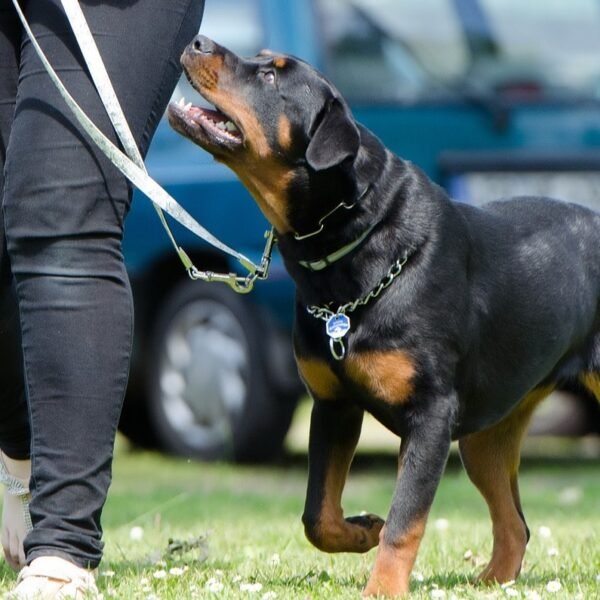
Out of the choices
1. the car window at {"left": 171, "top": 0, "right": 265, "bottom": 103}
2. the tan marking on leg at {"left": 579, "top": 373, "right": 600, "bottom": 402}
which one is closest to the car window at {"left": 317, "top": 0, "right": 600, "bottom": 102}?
the car window at {"left": 171, "top": 0, "right": 265, "bottom": 103}

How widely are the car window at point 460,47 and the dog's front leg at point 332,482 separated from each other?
13.2 feet

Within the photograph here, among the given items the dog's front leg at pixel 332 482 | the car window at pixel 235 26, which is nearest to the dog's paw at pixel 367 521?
the dog's front leg at pixel 332 482

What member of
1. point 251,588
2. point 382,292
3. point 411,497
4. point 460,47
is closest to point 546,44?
point 460,47

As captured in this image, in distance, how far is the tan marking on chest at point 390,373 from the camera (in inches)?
168

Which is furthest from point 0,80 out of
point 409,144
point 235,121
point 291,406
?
point 291,406

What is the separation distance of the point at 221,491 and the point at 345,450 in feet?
12.3

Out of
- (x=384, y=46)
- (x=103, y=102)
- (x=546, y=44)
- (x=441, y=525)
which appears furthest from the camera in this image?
(x=546, y=44)

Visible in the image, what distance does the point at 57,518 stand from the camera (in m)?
3.90

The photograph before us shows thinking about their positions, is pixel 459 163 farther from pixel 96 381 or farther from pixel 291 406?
pixel 96 381

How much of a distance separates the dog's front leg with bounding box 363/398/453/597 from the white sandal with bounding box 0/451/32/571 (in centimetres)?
109

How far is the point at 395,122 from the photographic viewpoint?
8.19m

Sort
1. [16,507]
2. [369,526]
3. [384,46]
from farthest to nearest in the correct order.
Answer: [384,46], [16,507], [369,526]

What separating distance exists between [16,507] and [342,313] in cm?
115

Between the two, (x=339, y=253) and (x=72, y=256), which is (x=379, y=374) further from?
(x=72, y=256)
